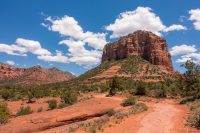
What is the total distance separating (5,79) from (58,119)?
180880 mm

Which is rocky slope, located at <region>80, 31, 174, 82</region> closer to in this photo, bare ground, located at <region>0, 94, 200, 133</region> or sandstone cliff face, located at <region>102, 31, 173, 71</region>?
sandstone cliff face, located at <region>102, 31, 173, 71</region>

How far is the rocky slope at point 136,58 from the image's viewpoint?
116 m

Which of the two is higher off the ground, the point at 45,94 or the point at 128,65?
the point at 128,65

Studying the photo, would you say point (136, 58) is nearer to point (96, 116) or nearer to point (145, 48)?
point (145, 48)

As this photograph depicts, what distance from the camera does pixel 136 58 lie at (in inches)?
5157

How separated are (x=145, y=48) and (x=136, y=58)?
8.19 meters

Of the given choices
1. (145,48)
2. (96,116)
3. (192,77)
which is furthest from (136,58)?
(96,116)

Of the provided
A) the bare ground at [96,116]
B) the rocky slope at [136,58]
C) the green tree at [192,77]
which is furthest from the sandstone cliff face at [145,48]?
the bare ground at [96,116]

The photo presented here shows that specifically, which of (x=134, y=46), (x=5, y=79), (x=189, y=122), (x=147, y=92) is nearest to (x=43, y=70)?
(x=5, y=79)

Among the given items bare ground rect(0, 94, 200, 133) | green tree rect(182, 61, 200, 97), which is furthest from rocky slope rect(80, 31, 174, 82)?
bare ground rect(0, 94, 200, 133)

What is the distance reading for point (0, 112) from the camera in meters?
30.1

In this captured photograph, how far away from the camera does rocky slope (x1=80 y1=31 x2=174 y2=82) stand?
380 ft

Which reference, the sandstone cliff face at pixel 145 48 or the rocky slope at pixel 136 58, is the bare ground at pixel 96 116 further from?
the sandstone cliff face at pixel 145 48

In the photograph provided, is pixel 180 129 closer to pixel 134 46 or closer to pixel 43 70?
pixel 134 46
